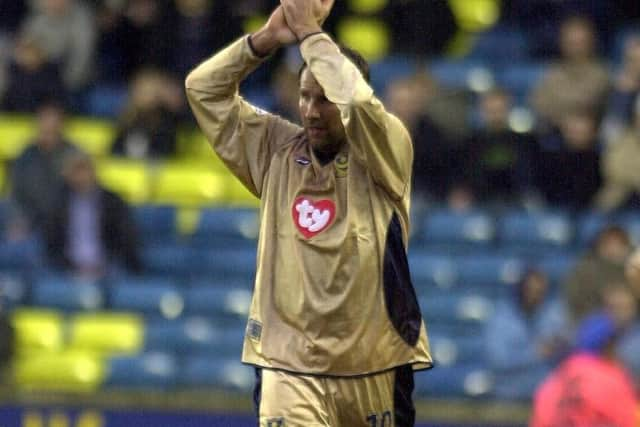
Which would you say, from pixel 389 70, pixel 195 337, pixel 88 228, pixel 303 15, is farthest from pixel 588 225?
pixel 303 15

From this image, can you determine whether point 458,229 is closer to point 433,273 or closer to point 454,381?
point 433,273

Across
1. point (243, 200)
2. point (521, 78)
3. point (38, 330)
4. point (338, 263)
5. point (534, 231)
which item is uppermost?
point (521, 78)

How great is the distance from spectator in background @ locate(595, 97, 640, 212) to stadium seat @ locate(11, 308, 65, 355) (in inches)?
150

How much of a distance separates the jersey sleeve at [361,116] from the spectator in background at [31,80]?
788 cm

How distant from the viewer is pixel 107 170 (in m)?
13.5

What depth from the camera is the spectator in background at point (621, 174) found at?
39.5 ft

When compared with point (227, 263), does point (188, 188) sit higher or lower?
higher

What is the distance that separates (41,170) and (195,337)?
1.85m

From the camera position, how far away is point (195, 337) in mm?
12062

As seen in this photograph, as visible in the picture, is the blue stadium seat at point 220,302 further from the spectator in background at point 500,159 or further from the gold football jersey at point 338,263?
the gold football jersey at point 338,263

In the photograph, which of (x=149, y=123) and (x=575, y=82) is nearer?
(x=575, y=82)

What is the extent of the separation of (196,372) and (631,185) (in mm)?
3180

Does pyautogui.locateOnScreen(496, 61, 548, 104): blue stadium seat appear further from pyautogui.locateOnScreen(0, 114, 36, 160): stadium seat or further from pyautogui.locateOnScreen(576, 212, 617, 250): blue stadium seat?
pyautogui.locateOnScreen(0, 114, 36, 160): stadium seat

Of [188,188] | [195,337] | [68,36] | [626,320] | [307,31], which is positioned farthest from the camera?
[68,36]
